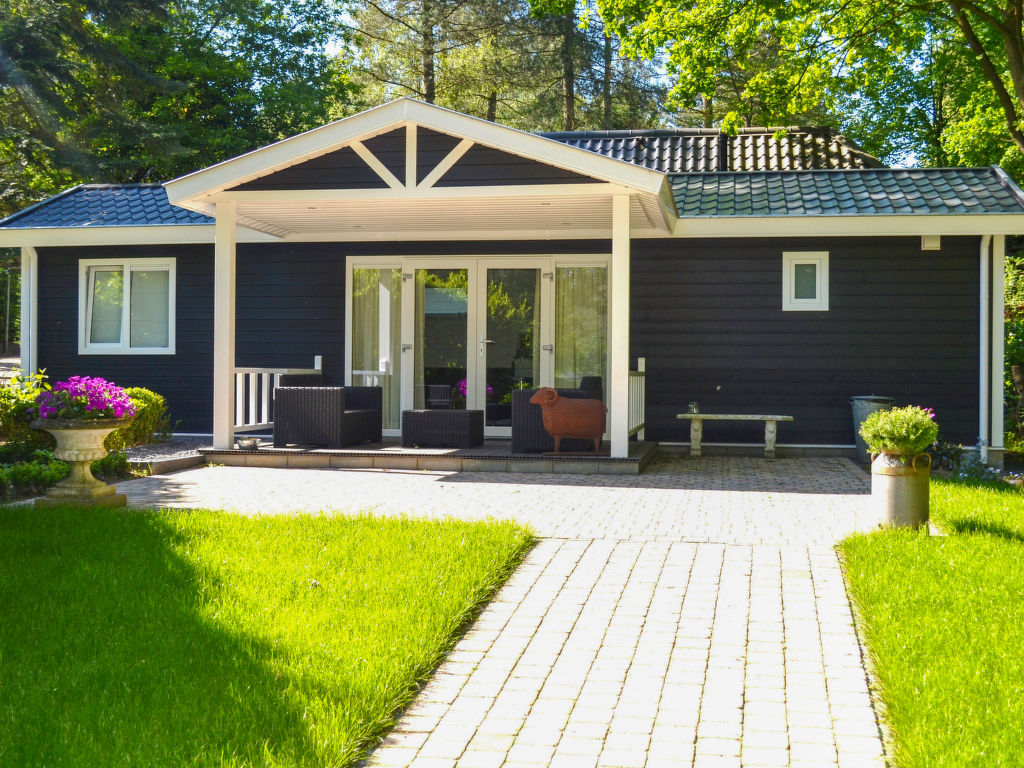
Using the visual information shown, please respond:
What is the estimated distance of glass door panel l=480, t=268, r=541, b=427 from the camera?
12.1 meters

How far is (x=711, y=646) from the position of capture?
13.6 feet

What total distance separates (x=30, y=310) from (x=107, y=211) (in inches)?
62.4

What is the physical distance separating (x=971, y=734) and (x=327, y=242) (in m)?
10.6

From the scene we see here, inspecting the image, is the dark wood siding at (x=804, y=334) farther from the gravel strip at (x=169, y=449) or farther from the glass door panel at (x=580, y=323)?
the gravel strip at (x=169, y=449)

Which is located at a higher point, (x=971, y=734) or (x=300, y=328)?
(x=300, y=328)

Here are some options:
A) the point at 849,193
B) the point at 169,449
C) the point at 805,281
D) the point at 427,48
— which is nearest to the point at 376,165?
the point at 169,449

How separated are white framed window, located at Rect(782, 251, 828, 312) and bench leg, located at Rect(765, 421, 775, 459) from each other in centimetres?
132

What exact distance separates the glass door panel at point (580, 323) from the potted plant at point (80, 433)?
5881 mm

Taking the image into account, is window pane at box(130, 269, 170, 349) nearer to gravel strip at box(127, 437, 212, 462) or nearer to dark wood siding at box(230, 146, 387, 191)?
gravel strip at box(127, 437, 212, 462)

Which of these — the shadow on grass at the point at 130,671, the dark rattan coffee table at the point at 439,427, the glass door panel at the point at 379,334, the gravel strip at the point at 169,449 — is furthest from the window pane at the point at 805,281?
the shadow on grass at the point at 130,671

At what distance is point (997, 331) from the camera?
10828 millimetres

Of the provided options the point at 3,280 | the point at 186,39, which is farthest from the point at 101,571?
the point at 3,280

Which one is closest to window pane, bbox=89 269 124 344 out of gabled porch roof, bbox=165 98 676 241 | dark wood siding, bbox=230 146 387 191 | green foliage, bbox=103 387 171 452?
green foliage, bbox=103 387 171 452

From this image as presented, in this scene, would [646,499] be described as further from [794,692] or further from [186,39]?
[186,39]
